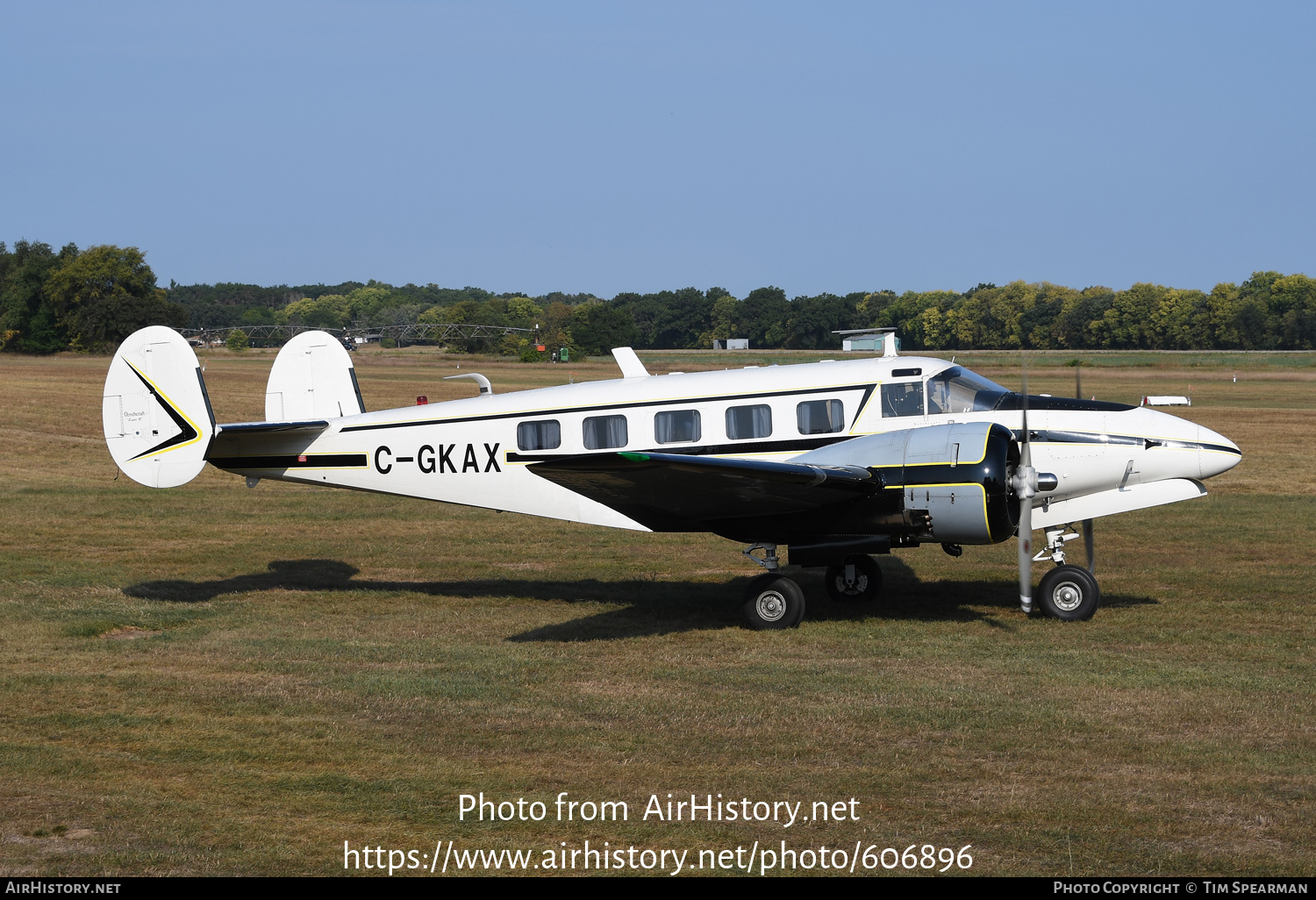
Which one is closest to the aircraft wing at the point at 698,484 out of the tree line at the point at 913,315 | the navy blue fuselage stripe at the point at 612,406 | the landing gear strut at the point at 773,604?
the landing gear strut at the point at 773,604

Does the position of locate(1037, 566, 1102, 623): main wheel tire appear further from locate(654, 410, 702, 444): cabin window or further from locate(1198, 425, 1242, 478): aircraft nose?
locate(654, 410, 702, 444): cabin window

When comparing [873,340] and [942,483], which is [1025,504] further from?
[873,340]

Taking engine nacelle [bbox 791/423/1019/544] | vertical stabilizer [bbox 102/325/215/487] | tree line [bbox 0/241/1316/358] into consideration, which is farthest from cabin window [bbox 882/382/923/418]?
tree line [bbox 0/241/1316/358]

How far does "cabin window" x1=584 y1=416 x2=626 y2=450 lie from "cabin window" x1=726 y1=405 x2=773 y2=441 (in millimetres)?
1316

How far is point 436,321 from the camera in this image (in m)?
193

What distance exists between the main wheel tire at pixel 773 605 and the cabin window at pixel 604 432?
2.49m

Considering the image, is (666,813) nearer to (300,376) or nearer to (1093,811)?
(1093,811)

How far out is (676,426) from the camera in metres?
13.7

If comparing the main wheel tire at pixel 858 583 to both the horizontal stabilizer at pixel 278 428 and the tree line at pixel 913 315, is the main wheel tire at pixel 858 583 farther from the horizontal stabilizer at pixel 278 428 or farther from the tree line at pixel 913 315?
the tree line at pixel 913 315

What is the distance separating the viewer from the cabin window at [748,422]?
13.5 m

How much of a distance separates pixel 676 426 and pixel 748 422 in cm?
88
